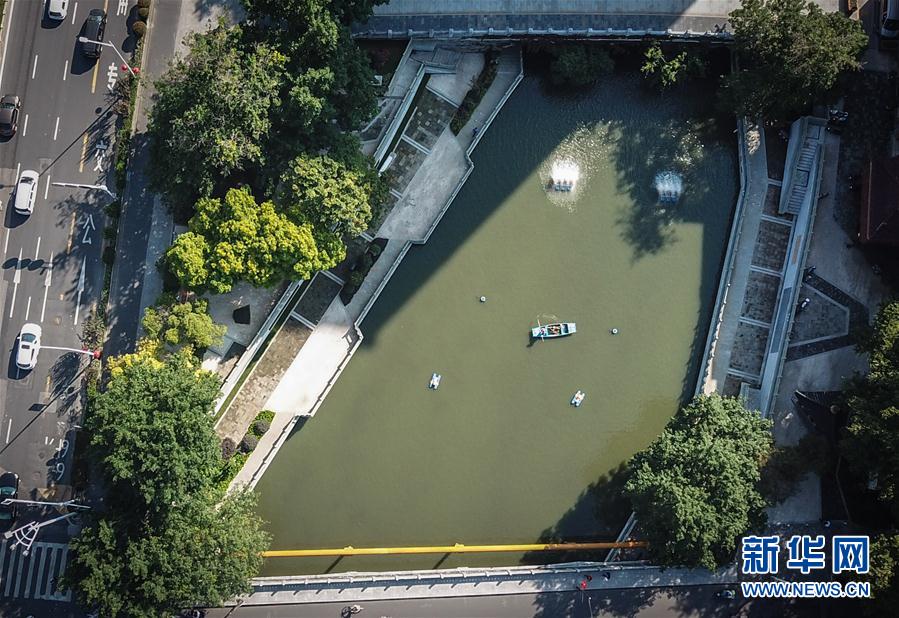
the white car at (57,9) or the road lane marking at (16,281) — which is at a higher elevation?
the white car at (57,9)

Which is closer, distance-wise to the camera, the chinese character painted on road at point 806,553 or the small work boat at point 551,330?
the chinese character painted on road at point 806,553

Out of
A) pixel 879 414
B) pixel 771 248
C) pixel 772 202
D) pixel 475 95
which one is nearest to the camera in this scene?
pixel 879 414

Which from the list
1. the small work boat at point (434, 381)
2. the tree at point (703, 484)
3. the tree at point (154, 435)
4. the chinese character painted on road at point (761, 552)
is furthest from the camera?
the small work boat at point (434, 381)

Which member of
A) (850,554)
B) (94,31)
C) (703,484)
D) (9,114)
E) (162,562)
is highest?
(94,31)

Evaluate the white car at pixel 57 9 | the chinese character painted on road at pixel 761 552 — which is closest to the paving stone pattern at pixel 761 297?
the chinese character painted on road at pixel 761 552

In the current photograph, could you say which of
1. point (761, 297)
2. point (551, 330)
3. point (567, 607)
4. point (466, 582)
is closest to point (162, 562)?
point (466, 582)

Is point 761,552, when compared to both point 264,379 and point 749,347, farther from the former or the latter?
point 264,379

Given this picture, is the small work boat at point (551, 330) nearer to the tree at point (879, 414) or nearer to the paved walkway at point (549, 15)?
the tree at point (879, 414)
